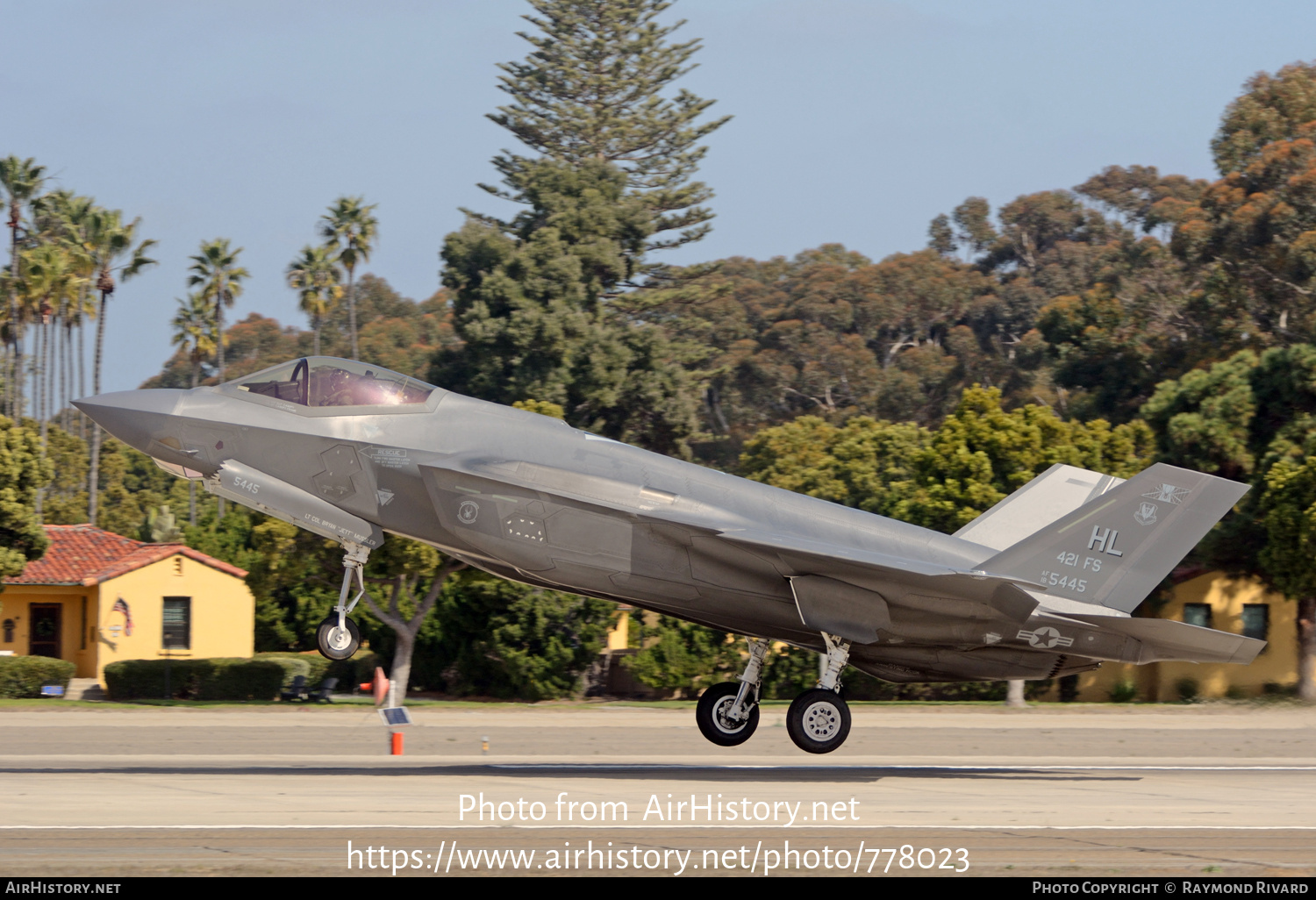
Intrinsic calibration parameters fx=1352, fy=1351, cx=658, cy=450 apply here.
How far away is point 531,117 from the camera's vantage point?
8444cm

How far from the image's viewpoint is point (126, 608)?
43094 millimetres

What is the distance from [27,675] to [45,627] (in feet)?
22.8

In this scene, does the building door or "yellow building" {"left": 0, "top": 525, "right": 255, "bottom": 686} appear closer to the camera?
"yellow building" {"left": 0, "top": 525, "right": 255, "bottom": 686}

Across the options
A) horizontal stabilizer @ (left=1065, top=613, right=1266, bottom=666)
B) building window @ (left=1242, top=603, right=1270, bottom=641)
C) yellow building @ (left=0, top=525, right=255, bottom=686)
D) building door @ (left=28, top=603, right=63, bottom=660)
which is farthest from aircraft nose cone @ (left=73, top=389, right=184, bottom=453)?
building window @ (left=1242, top=603, right=1270, bottom=641)

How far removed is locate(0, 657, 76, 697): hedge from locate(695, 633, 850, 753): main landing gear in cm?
2712

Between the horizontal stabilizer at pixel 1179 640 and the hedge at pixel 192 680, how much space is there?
28063 mm

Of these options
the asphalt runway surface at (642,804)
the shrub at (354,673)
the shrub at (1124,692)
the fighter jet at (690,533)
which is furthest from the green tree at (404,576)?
the shrub at (1124,692)

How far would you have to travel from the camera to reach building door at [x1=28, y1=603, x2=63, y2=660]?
4472 cm

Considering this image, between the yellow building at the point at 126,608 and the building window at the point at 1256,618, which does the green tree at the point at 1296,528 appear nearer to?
the building window at the point at 1256,618

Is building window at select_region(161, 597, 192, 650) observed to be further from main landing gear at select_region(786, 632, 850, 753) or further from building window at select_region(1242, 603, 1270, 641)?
building window at select_region(1242, 603, 1270, 641)

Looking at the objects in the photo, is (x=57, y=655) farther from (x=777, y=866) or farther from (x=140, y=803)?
(x=777, y=866)

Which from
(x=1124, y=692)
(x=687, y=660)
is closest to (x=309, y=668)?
(x=687, y=660)

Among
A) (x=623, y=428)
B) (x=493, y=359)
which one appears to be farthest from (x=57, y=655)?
(x=623, y=428)

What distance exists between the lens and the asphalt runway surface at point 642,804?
Answer: 11.4 m
